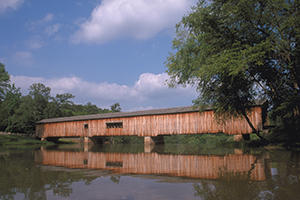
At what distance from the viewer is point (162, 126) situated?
80.5ft

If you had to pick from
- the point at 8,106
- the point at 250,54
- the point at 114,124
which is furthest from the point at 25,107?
the point at 250,54

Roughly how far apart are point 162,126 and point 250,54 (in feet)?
49.3

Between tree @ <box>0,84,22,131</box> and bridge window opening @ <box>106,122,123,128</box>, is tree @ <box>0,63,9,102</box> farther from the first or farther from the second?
bridge window opening @ <box>106,122,123,128</box>

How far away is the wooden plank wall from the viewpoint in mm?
20438

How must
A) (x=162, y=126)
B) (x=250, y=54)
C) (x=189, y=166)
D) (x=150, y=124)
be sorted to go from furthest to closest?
(x=150, y=124)
(x=162, y=126)
(x=250, y=54)
(x=189, y=166)

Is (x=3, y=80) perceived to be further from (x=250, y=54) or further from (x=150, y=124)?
(x=250, y=54)

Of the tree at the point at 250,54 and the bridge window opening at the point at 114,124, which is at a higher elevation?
the tree at the point at 250,54

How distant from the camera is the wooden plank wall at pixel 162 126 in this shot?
20438 millimetres

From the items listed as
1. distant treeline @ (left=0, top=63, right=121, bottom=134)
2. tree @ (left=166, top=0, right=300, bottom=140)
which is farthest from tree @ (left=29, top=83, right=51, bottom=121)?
tree @ (left=166, top=0, right=300, bottom=140)

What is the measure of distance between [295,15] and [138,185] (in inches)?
454

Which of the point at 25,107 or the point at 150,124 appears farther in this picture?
the point at 25,107

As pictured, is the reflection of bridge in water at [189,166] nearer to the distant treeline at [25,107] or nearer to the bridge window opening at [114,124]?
the bridge window opening at [114,124]

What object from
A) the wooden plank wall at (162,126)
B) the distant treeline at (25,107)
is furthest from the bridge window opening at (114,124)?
the distant treeline at (25,107)

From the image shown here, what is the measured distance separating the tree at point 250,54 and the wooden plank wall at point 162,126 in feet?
14.2
